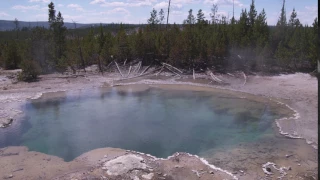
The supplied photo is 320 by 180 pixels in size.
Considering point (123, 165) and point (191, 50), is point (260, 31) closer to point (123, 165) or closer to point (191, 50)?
point (191, 50)

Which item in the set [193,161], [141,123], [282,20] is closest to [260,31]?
[282,20]

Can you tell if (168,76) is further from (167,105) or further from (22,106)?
(22,106)

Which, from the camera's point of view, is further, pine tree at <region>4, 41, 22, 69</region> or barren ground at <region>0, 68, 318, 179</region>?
pine tree at <region>4, 41, 22, 69</region>

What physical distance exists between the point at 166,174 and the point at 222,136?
5.02 m

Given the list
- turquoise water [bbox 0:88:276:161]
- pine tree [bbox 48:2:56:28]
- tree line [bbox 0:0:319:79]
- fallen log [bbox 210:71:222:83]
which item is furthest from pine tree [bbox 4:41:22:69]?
fallen log [bbox 210:71:222:83]

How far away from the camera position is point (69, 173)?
1026cm

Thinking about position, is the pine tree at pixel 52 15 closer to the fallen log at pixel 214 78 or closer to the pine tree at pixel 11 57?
the pine tree at pixel 11 57

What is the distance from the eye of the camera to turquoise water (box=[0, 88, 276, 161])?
13254mm

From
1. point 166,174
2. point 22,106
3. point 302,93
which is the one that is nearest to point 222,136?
point 166,174

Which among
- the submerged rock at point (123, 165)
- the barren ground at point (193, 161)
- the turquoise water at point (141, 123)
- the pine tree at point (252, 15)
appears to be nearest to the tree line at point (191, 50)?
the pine tree at point (252, 15)

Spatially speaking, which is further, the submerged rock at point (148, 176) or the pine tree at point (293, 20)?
the pine tree at point (293, 20)

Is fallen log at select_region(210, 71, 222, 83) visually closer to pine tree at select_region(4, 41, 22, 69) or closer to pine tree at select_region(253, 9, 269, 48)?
pine tree at select_region(253, 9, 269, 48)

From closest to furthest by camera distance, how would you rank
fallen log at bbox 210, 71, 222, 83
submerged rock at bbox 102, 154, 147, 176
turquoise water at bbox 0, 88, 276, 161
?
submerged rock at bbox 102, 154, 147, 176 < turquoise water at bbox 0, 88, 276, 161 < fallen log at bbox 210, 71, 222, 83

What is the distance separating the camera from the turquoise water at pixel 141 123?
1325 cm
